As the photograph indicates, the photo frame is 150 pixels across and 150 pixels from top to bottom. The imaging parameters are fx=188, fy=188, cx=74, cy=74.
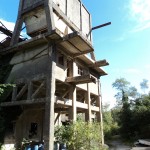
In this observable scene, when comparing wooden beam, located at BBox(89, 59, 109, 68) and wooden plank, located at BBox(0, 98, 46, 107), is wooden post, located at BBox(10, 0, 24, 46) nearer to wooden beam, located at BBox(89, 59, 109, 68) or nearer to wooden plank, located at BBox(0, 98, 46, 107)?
wooden plank, located at BBox(0, 98, 46, 107)

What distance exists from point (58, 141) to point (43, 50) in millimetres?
5677

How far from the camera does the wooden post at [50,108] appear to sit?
9922 millimetres

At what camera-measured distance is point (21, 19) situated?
14438 millimetres

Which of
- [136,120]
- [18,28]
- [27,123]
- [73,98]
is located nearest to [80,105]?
[73,98]

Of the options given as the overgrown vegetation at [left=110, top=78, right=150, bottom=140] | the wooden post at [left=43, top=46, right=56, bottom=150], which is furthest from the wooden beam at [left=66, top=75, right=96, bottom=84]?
the overgrown vegetation at [left=110, top=78, right=150, bottom=140]

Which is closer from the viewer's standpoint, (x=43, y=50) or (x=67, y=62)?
(x=43, y=50)

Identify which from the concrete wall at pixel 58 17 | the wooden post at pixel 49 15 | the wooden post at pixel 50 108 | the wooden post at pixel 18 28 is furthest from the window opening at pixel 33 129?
the wooden post at pixel 49 15

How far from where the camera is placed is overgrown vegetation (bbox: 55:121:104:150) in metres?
10.9

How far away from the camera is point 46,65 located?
38.3 feet

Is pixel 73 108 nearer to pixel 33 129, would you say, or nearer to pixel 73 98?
pixel 73 98

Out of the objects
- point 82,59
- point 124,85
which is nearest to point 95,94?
point 82,59

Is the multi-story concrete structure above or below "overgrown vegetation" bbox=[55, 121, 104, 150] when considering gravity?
above

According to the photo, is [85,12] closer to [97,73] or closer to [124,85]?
[97,73]

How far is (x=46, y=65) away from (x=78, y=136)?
4.67m
